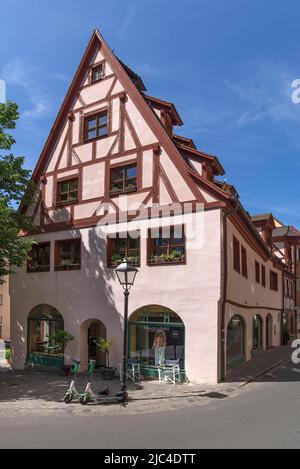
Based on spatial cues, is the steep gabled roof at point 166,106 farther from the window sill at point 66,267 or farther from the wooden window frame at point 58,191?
the window sill at point 66,267

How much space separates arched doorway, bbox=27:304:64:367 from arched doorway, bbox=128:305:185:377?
408cm

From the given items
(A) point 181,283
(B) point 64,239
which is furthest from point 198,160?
(B) point 64,239

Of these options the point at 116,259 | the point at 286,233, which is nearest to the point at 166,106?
the point at 116,259

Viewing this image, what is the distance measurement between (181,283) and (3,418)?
25.6 ft

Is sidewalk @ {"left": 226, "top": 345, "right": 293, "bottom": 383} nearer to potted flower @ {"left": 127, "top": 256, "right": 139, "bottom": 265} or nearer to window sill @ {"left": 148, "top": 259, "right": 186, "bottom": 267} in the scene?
window sill @ {"left": 148, "top": 259, "right": 186, "bottom": 267}

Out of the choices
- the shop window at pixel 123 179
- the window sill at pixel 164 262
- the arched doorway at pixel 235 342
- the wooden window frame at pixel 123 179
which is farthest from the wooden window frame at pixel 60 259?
the arched doorway at pixel 235 342

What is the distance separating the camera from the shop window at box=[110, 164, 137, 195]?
18188mm

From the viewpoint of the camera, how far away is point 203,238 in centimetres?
1617

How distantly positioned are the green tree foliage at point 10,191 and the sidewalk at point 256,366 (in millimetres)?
9582

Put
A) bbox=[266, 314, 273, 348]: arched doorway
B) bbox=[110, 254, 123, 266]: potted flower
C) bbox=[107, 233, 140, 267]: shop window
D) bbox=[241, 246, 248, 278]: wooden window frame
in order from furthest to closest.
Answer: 1. bbox=[266, 314, 273, 348]: arched doorway
2. bbox=[241, 246, 248, 278]: wooden window frame
3. bbox=[110, 254, 123, 266]: potted flower
4. bbox=[107, 233, 140, 267]: shop window

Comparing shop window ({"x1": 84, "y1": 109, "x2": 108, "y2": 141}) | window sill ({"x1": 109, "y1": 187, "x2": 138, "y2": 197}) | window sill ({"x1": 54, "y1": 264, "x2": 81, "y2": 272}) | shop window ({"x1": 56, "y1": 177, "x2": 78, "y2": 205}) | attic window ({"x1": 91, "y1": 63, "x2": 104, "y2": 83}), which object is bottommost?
window sill ({"x1": 54, "y1": 264, "x2": 81, "y2": 272})

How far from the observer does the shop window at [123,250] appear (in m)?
17.8

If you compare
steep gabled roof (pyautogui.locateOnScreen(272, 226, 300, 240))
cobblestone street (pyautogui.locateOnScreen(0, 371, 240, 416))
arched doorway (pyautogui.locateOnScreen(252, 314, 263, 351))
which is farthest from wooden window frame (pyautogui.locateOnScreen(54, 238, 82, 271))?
steep gabled roof (pyautogui.locateOnScreen(272, 226, 300, 240))
